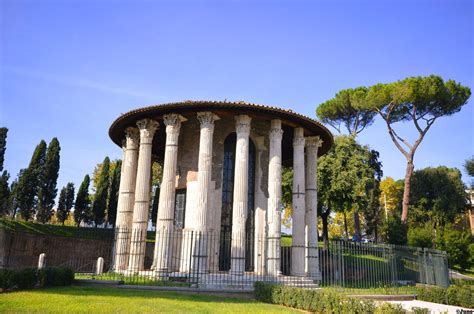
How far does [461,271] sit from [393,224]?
7007mm

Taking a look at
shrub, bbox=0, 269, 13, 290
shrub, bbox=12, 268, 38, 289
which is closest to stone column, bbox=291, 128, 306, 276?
shrub, bbox=12, 268, 38, 289

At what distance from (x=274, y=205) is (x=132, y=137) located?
7431 millimetres

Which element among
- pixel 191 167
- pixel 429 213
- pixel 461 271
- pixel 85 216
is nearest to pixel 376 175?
pixel 429 213

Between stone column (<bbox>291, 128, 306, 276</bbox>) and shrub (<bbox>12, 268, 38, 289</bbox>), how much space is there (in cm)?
920

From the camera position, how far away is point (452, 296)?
514 inches

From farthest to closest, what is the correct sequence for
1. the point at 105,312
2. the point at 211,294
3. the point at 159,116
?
the point at 159,116, the point at 211,294, the point at 105,312

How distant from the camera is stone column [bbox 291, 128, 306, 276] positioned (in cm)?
1566

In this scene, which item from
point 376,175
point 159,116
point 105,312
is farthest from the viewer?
point 376,175

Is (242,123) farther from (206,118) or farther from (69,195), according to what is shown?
(69,195)

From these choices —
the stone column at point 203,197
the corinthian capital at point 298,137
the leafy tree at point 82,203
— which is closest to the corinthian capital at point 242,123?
the stone column at point 203,197

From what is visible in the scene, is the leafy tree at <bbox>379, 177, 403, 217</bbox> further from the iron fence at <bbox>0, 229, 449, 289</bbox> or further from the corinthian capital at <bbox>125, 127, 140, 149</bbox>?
the corinthian capital at <bbox>125, 127, 140, 149</bbox>

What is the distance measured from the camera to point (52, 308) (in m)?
Result: 7.88

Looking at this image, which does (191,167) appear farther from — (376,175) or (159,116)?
(376,175)

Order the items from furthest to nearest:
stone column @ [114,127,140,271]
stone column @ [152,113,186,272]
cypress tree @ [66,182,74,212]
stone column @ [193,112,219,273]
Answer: cypress tree @ [66,182,74,212], stone column @ [114,127,140,271], stone column @ [152,113,186,272], stone column @ [193,112,219,273]
